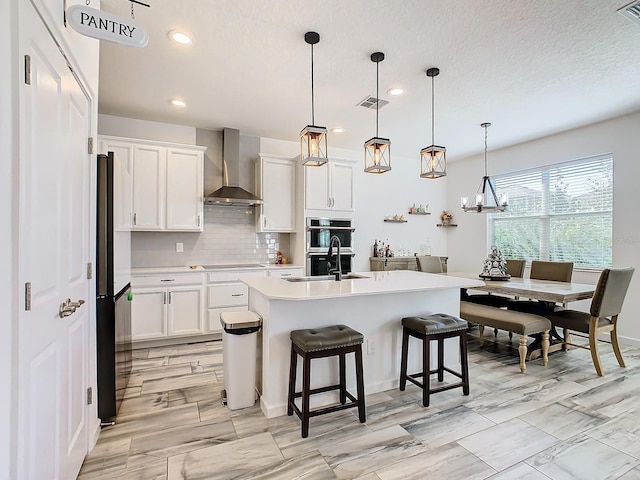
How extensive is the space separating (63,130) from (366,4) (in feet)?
6.40

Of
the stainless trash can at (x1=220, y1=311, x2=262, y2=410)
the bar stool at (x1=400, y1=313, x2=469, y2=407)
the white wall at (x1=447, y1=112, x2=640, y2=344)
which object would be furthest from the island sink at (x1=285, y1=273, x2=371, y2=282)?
the white wall at (x1=447, y1=112, x2=640, y2=344)

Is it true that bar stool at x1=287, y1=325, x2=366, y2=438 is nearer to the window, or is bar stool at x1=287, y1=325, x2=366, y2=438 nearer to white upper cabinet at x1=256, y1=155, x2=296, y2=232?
white upper cabinet at x1=256, y1=155, x2=296, y2=232

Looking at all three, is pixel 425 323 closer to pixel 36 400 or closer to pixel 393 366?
pixel 393 366

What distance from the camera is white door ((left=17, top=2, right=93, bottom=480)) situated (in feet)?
3.84

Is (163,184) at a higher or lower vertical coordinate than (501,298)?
higher

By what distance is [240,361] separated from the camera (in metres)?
2.55

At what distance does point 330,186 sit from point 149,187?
2.37m

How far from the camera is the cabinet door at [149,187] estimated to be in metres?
4.05

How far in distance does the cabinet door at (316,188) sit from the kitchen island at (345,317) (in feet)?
6.32

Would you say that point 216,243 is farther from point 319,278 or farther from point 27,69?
point 27,69

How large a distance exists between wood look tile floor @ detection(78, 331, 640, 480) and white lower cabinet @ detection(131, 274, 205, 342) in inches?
34.8

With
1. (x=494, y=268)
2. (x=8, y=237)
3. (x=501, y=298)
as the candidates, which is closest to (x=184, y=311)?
(x=8, y=237)

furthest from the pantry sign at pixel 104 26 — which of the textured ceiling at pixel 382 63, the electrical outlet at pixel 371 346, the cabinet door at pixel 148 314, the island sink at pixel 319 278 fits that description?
the cabinet door at pixel 148 314

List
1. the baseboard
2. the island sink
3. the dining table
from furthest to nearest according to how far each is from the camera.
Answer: the dining table, the island sink, the baseboard
